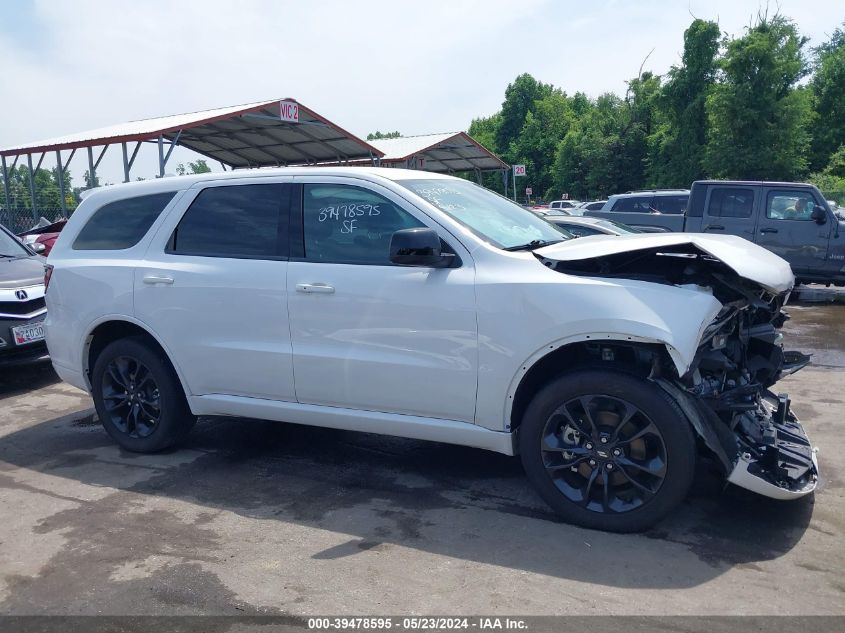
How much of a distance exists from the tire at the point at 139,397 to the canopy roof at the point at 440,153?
21.2 meters

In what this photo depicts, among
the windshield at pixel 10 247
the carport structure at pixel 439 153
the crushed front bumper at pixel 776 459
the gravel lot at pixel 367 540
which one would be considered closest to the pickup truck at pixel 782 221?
the gravel lot at pixel 367 540

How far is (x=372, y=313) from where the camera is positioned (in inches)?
162

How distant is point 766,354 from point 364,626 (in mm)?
2935

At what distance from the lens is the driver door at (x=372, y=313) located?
3928mm

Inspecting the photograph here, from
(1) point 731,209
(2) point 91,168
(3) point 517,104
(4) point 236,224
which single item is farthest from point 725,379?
(3) point 517,104

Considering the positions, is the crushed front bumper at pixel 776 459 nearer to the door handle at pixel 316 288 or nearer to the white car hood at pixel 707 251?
the white car hood at pixel 707 251

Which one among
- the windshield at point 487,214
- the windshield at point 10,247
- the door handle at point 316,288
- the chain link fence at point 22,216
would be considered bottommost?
the chain link fence at point 22,216

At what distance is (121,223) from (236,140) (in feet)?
60.7

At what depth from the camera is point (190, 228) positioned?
4.93 m

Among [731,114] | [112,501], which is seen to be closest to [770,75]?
[731,114]

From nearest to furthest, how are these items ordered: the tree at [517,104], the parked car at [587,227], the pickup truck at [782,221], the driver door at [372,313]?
the driver door at [372,313] → the parked car at [587,227] → the pickup truck at [782,221] → the tree at [517,104]

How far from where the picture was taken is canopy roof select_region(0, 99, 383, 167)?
61.1 feet

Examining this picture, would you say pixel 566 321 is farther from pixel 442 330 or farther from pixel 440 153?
pixel 440 153

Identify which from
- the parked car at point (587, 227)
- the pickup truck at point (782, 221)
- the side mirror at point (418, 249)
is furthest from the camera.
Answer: the pickup truck at point (782, 221)
